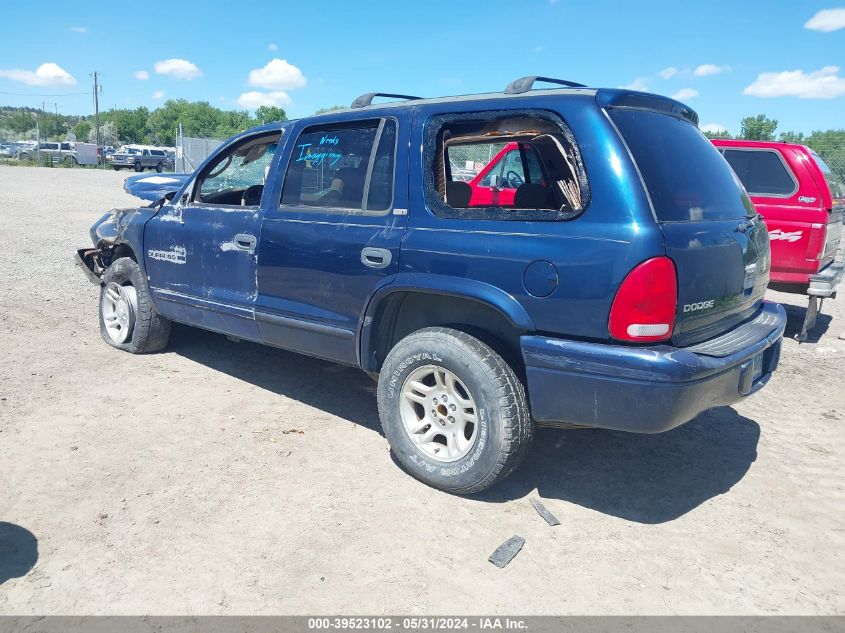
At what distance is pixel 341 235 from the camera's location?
11.9ft

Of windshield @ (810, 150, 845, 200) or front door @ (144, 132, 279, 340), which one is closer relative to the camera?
front door @ (144, 132, 279, 340)

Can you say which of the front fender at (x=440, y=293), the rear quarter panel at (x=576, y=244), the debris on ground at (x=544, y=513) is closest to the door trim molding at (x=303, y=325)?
the front fender at (x=440, y=293)

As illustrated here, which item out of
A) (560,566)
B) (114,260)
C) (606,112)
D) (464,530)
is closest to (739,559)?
(560,566)

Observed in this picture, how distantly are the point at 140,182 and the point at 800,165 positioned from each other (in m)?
8.68

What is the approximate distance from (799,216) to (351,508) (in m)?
5.80

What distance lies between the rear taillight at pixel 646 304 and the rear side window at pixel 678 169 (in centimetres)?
27

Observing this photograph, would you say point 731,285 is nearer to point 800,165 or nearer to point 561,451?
point 561,451

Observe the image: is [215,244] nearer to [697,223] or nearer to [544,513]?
[544,513]

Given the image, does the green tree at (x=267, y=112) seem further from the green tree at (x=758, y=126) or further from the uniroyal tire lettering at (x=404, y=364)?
the uniroyal tire lettering at (x=404, y=364)

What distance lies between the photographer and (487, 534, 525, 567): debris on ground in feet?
9.14

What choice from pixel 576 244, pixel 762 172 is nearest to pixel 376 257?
pixel 576 244

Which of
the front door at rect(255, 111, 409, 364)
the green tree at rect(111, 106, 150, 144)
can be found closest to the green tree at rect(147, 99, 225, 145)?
the green tree at rect(111, 106, 150, 144)

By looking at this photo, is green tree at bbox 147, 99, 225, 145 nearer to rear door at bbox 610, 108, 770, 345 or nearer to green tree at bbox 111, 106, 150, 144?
green tree at bbox 111, 106, 150, 144
